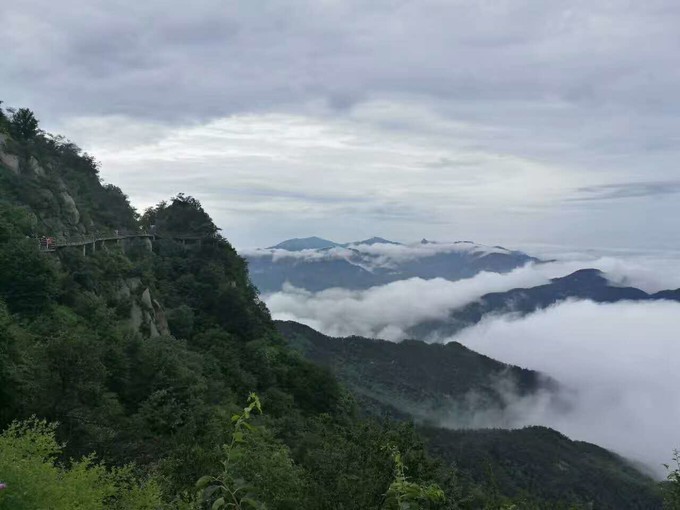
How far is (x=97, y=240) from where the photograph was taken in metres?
50.5

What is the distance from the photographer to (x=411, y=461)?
19469 millimetres

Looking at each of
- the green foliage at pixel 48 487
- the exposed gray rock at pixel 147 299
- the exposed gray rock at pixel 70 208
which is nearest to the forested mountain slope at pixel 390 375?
the exposed gray rock at pixel 70 208

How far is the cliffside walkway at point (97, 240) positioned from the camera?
41.3 meters

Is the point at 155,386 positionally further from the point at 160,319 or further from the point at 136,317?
the point at 160,319

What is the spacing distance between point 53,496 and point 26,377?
11.1m

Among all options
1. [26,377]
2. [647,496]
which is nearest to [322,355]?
[647,496]

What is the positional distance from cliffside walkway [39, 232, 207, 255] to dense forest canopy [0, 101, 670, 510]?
823 millimetres

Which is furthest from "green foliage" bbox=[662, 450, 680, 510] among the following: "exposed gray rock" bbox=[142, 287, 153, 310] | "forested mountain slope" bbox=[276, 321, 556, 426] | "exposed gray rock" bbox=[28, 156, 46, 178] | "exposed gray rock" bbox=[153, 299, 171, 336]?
"forested mountain slope" bbox=[276, 321, 556, 426]

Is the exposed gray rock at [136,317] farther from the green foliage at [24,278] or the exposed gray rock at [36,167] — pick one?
the exposed gray rock at [36,167]

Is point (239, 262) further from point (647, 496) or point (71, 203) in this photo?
point (647, 496)

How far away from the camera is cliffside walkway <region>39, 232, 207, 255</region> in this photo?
4133cm

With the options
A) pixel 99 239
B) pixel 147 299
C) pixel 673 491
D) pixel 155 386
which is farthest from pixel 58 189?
pixel 673 491

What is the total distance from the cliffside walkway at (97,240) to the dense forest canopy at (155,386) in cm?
82

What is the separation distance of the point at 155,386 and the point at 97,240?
23319mm
